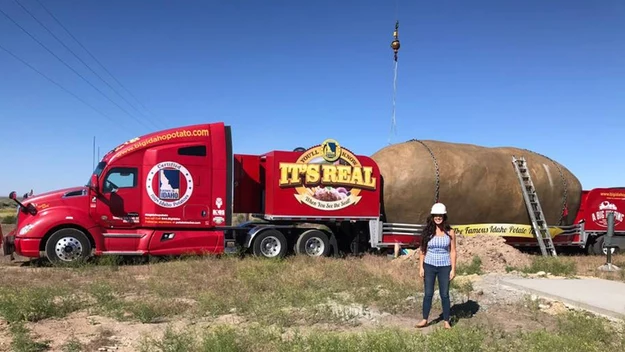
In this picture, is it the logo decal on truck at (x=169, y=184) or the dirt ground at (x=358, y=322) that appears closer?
the dirt ground at (x=358, y=322)

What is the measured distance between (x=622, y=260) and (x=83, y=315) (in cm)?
1482

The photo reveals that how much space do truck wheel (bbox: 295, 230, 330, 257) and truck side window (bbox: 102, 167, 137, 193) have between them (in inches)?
192

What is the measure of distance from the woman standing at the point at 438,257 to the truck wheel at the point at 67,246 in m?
9.06

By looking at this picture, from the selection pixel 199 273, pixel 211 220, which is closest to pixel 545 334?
pixel 199 273

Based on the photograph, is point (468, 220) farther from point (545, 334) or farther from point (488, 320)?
point (545, 334)

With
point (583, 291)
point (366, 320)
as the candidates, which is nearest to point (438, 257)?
point (366, 320)

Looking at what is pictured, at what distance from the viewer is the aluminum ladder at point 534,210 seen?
53.5 ft

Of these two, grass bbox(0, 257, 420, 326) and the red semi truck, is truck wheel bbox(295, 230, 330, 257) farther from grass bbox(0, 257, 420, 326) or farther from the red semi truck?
grass bbox(0, 257, 420, 326)

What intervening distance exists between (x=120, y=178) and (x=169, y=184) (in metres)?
1.26

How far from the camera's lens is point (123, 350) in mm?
5844

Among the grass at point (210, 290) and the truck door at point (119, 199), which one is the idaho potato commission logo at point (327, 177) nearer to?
the grass at point (210, 290)

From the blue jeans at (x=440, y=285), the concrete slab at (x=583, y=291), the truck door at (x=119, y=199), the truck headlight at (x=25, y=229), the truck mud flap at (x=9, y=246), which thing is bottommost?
the concrete slab at (x=583, y=291)

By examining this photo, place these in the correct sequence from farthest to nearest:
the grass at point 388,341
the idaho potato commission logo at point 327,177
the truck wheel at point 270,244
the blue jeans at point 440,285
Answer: the idaho potato commission logo at point 327,177
the truck wheel at point 270,244
the blue jeans at point 440,285
the grass at point 388,341

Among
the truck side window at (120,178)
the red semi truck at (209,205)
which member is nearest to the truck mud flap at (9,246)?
the red semi truck at (209,205)
